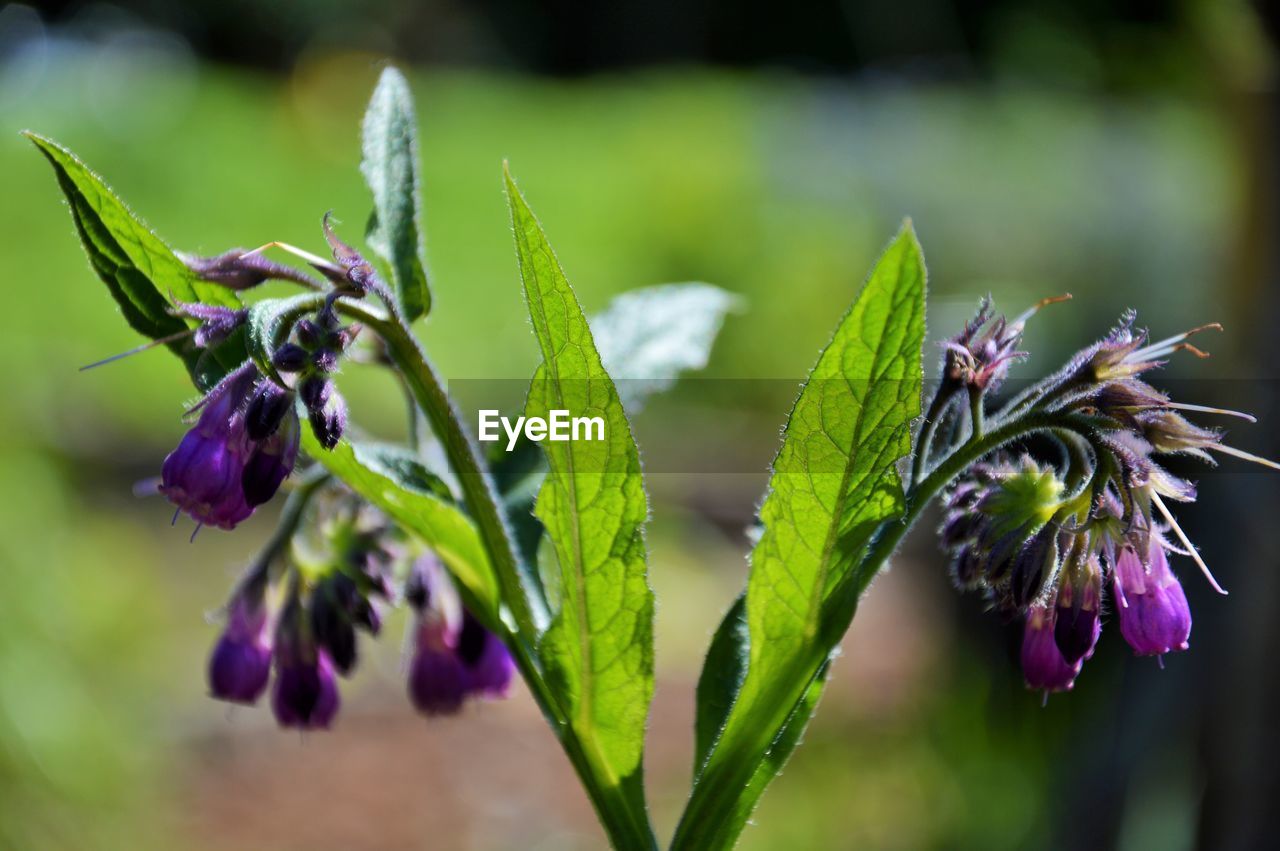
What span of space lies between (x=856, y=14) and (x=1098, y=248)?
14747 mm

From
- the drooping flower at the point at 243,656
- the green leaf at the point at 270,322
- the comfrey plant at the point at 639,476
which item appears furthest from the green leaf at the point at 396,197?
the drooping flower at the point at 243,656

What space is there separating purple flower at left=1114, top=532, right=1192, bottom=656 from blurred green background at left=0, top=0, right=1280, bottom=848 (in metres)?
0.11

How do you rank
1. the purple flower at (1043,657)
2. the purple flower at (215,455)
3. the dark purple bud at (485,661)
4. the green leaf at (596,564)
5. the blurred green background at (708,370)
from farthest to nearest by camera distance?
1. the blurred green background at (708,370)
2. the dark purple bud at (485,661)
3. the purple flower at (1043,657)
4. the purple flower at (215,455)
5. the green leaf at (596,564)

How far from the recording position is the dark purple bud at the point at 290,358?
0.96 m

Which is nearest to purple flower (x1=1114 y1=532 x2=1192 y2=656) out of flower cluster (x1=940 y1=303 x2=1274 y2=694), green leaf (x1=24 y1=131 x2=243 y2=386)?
flower cluster (x1=940 y1=303 x2=1274 y2=694)

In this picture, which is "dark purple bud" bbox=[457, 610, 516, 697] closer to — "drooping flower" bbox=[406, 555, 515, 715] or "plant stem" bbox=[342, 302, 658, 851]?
"drooping flower" bbox=[406, 555, 515, 715]

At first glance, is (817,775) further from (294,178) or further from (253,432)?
(294,178)

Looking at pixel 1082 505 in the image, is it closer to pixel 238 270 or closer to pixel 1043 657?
pixel 1043 657

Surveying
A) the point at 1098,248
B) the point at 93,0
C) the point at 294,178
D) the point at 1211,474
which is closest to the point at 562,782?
the point at 1211,474

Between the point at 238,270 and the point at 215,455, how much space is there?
0.15 metres

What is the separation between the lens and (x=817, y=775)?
4.41 m

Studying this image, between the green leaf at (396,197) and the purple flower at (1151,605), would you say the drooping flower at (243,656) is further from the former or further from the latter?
the purple flower at (1151,605)

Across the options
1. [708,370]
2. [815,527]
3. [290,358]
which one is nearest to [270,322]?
[290,358]

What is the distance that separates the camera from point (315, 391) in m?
0.97
